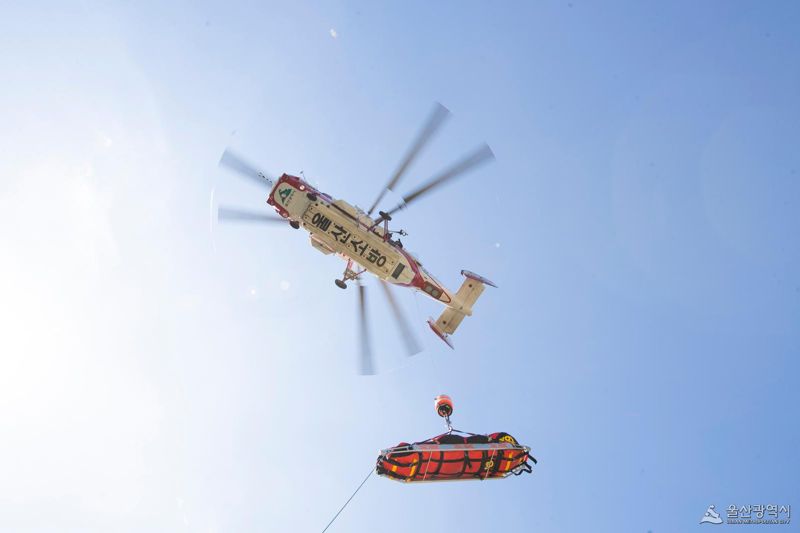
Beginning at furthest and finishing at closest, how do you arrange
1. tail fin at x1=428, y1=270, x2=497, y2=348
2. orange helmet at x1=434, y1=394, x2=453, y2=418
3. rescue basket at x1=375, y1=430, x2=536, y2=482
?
tail fin at x1=428, y1=270, x2=497, y2=348
orange helmet at x1=434, y1=394, x2=453, y2=418
rescue basket at x1=375, y1=430, x2=536, y2=482

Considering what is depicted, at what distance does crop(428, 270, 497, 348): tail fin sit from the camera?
43.8 ft

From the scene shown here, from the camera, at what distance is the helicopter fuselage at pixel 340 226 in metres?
11.5

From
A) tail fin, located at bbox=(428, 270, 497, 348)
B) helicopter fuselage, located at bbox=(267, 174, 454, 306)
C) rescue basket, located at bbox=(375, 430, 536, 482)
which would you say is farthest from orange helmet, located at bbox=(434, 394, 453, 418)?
helicopter fuselage, located at bbox=(267, 174, 454, 306)

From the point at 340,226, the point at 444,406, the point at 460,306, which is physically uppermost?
the point at 340,226

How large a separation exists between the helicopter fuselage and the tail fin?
2.19 metres

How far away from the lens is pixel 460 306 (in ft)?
44.0

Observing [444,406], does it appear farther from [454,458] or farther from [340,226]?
[340,226]

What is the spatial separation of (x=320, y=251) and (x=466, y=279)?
170 inches

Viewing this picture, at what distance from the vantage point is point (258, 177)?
38.2ft

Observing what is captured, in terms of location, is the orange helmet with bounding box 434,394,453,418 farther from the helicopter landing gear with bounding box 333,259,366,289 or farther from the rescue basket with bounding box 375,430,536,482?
the helicopter landing gear with bounding box 333,259,366,289

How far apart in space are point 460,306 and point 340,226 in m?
4.38

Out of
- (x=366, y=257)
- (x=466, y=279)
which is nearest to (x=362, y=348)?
(x=366, y=257)

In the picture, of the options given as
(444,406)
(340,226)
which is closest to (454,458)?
(444,406)

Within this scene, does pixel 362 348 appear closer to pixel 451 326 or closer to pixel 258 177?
pixel 451 326
